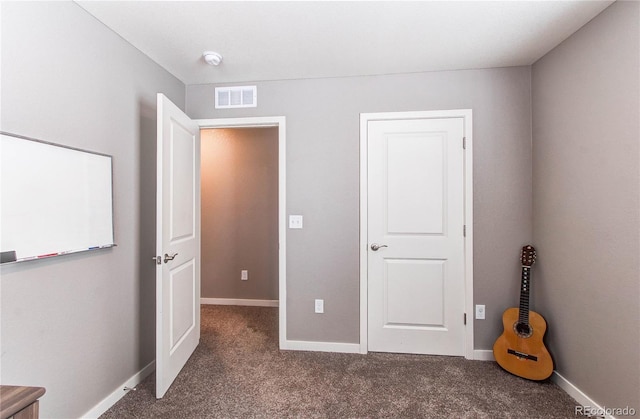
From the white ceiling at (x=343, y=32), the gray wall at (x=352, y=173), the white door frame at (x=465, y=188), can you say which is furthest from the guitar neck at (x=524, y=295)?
the white ceiling at (x=343, y=32)

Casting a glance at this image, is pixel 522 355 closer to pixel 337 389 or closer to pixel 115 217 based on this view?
pixel 337 389

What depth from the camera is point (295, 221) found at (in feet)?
8.40

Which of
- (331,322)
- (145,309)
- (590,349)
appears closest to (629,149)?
(590,349)

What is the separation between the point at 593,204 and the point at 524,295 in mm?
801

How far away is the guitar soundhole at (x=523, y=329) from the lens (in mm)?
2098

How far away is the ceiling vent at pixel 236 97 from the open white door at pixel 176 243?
0.33 metres

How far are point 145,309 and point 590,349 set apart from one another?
2.95 m

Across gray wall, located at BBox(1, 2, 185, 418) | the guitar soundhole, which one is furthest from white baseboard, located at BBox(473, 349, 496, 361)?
gray wall, located at BBox(1, 2, 185, 418)

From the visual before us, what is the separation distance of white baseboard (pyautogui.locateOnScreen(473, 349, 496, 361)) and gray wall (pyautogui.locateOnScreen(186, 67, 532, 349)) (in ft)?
0.14

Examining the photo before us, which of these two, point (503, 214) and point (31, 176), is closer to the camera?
point (31, 176)

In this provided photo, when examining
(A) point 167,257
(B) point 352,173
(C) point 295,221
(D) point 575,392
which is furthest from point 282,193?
(D) point 575,392

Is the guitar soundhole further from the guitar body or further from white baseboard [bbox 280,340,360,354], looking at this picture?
white baseboard [bbox 280,340,360,354]

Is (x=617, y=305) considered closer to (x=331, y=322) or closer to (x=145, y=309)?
(x=331, y=322)

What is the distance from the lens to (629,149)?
4.95 ft
